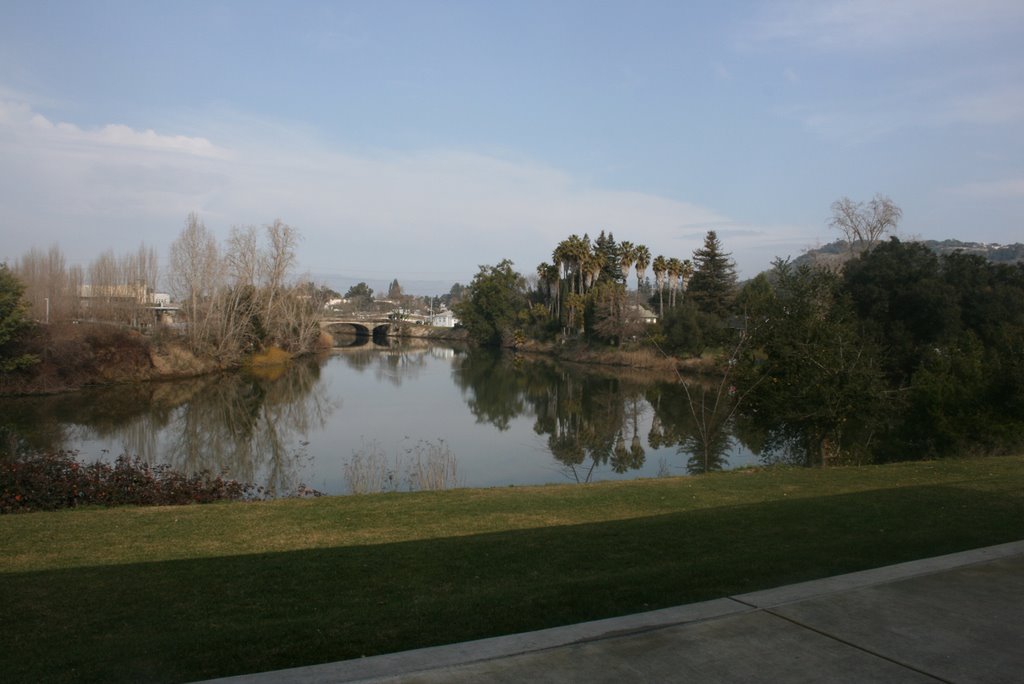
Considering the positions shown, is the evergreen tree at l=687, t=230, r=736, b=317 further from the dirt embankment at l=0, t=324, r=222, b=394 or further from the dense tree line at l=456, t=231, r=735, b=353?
the dirt embankment at l=0, t=324, r=222, b=394

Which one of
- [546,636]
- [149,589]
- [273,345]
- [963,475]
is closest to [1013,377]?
[963,475]

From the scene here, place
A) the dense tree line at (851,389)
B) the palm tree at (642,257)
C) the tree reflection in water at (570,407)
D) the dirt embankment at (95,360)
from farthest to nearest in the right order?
the palm tree at (642,257)
the dirt embankment at (95,360)
the tree reflection in water at (570,407)
the dense tree line at (851,389)

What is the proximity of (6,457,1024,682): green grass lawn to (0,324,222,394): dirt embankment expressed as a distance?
31.9 m

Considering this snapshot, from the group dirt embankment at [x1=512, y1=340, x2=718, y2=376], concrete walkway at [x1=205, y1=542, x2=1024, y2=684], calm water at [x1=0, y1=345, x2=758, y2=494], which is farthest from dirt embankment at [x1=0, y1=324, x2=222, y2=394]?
concrete walkway at [x1=205, y1=542, x2=1024, y2=684]

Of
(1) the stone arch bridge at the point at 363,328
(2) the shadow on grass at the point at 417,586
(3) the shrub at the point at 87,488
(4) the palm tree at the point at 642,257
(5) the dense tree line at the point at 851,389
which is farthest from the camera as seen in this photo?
(1) the stone arch bridge at the point at 363,328

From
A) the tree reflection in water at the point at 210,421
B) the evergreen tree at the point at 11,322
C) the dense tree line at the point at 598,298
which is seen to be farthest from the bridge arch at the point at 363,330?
the evergreen tree at the point at 11,322

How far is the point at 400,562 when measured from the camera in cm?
712

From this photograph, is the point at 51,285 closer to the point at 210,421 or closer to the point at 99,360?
the point at 99,360

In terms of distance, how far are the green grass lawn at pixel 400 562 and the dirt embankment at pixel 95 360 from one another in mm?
31858

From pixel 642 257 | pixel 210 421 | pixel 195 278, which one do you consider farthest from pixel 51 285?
pixel 642 257

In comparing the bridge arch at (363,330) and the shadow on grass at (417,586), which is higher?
the bridge arch at (363,330)

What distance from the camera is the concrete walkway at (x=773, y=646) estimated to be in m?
3.94

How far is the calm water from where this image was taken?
21.0 m

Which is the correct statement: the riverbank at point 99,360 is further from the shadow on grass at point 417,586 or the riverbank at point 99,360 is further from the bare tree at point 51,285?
the shadow on grass at point 417,586
